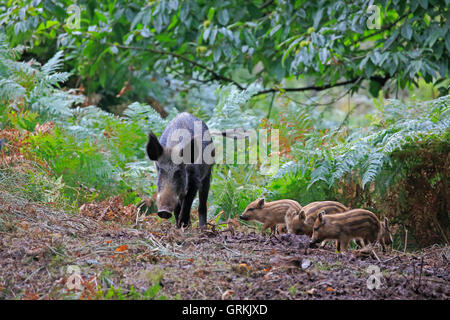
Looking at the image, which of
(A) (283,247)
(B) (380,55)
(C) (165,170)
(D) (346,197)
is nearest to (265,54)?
(B) (380,55)

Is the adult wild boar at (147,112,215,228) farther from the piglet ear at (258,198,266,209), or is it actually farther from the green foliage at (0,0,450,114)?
the green foliage at (0,0,450,114)

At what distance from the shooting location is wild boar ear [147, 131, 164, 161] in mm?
5516

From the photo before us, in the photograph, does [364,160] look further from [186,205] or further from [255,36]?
[255,36]

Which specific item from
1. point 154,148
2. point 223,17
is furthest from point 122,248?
point 223,17

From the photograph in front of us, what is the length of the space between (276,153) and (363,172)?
155 cm

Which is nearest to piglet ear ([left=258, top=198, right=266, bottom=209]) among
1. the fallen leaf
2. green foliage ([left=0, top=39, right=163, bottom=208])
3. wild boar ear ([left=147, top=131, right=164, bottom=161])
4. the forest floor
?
the forest floor

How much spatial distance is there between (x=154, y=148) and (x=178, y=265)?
73.8 inches

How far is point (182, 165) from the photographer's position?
226 inches

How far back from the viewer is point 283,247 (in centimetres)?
480

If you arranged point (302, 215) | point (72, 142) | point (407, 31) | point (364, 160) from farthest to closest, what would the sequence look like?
point (407, 31) < point (72, 142) < point (364, 160) < point (302, 215)

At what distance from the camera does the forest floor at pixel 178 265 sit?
3.46 meters

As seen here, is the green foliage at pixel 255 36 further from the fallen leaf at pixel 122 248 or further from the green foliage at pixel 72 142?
the fallen leaf at pixel 122 248

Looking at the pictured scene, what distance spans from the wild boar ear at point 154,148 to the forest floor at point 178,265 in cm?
80

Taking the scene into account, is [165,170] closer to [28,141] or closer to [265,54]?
[28,141]
